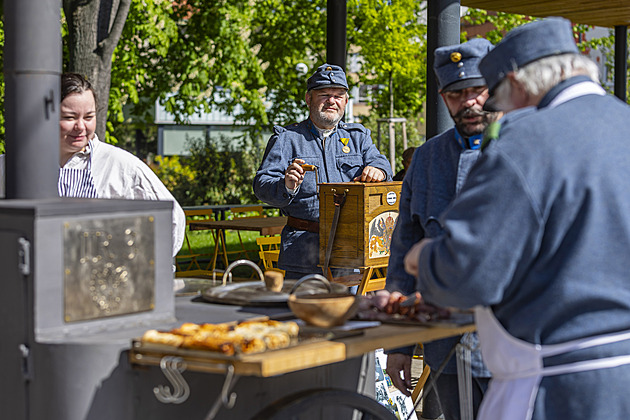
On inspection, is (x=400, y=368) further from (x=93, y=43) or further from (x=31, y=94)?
(x=93, y=43)

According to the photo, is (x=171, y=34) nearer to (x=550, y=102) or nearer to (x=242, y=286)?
(x=242, y=286)

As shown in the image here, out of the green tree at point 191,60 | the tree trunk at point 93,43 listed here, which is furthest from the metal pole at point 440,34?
the green tree at point 191,60

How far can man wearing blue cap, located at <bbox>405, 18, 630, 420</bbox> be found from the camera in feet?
6.93

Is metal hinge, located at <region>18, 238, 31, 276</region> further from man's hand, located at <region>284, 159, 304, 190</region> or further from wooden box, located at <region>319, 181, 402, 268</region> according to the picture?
wooden box, located at <region>319, 181, 402, 268</region>

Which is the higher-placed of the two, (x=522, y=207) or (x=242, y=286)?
(x=522, y=207)

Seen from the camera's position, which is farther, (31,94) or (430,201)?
(430,201)

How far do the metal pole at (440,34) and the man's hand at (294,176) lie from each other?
107 centimetres

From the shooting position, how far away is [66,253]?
2361mm

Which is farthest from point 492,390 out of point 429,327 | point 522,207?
point 522,207

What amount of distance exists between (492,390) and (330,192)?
8.75 ft

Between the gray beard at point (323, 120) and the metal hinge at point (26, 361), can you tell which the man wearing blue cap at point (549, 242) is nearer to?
the metal hinge at point (26, 361)

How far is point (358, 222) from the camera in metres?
5.13

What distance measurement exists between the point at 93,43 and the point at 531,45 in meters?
7.83

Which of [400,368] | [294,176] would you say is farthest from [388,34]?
[400,368]
